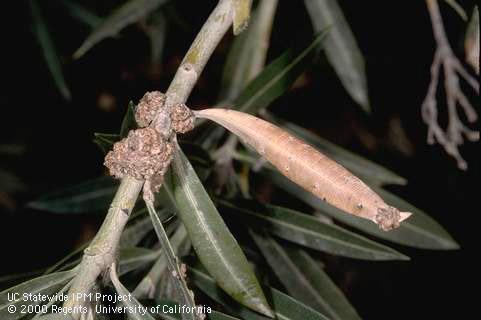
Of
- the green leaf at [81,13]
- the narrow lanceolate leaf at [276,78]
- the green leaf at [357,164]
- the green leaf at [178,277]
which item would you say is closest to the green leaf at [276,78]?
the narrow lanceolate leaf at [276,78]

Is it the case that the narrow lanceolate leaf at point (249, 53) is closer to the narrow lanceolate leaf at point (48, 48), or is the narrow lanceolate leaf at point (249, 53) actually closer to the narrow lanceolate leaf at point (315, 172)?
the narrow lanceolate leaf at point (48, 48)

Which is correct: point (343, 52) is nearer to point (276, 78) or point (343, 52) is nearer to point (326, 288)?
point (276, 78)

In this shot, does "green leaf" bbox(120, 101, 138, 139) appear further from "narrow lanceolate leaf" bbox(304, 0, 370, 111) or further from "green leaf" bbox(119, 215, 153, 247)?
"narrow lanceolate leaf" bbox(304, 0, 370, 111)

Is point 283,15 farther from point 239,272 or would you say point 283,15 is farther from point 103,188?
point 239,272

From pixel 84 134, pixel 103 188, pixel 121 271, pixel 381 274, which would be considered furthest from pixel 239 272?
pixel 84 134

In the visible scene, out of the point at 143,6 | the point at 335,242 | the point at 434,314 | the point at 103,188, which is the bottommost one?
the point at 434,314

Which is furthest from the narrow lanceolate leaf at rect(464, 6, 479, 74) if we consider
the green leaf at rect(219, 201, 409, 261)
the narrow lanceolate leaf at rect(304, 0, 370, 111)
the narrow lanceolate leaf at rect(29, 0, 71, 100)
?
the narrow lanceolate leaf at rect(29, 0, 71, 100)
